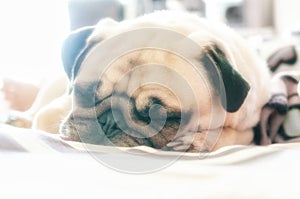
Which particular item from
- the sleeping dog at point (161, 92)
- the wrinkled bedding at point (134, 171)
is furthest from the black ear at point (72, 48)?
the wrinkled bedding at point (134, 171)

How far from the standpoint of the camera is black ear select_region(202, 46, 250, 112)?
0.72 metres

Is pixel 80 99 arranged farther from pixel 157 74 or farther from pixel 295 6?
pixel 295 6

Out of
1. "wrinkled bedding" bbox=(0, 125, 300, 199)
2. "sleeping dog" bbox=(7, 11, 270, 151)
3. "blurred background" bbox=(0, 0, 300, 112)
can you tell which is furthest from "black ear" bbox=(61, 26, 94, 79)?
"blurred background" bbox=(0, 0, 300, 112)

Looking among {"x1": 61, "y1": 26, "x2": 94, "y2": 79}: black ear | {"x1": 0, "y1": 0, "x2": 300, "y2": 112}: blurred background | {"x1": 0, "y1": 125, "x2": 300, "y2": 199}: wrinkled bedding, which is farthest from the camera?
{"x1": 0, "y1": 0, "x2": 300, "y2": 112}: blurred background

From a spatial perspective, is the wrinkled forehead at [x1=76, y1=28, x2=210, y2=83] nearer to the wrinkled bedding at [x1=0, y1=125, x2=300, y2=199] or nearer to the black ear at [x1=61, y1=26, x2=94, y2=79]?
the black ear at [x1=61, y1=26, x2=94, y2=79]

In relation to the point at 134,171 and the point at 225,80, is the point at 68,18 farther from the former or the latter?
the point at 134,171

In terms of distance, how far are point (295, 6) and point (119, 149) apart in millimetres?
3480

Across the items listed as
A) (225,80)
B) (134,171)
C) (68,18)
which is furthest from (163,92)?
(68,18)

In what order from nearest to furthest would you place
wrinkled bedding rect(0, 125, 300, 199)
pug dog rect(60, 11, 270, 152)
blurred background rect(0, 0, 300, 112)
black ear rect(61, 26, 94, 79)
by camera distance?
wrinkled bedding rect(0, 125, 300, 199) < pug dog rect(60, 11, 270, 152) < black ear rect(61, 26, 94, 79) < blurred background rect(0, 0, 300, 112)

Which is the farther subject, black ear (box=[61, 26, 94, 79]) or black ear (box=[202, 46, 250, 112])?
black ear (box=[61, 26, 94, 79])

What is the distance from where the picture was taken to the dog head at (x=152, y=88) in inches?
28.4

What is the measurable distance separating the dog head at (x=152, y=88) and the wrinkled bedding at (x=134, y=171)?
0.09 meters

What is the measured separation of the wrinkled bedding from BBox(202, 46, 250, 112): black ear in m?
0.12

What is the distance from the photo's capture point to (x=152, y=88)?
2.40ft
